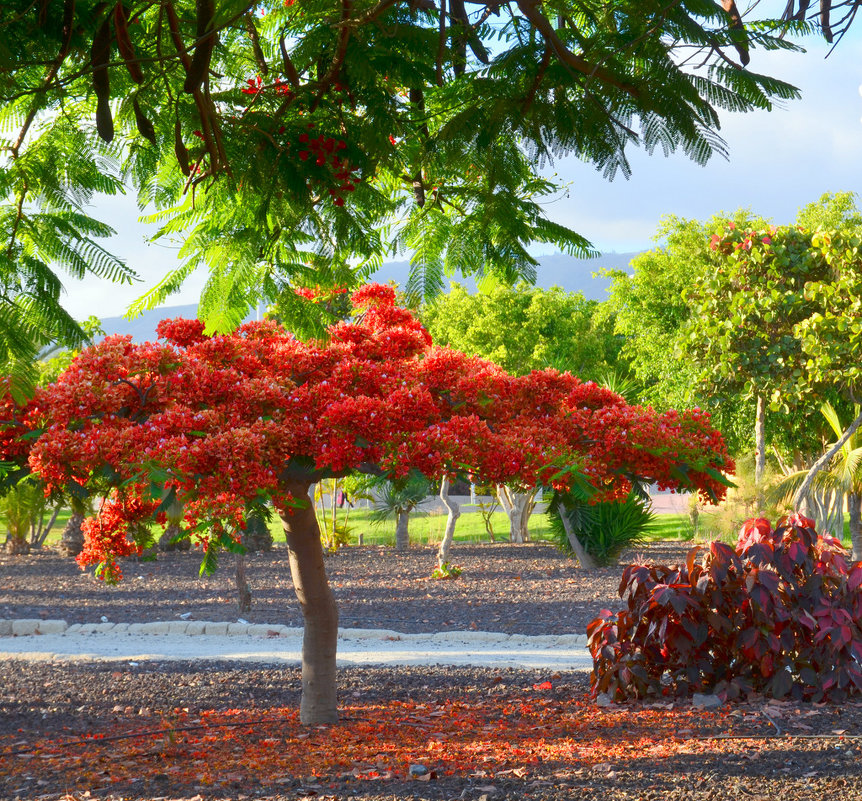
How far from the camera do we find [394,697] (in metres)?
6.65

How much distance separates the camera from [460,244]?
3.63 metres

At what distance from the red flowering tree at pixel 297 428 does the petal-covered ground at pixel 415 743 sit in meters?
1.09

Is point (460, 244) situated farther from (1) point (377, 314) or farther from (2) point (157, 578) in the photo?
(2) point (157, 578)

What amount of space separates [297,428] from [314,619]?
1837 mm

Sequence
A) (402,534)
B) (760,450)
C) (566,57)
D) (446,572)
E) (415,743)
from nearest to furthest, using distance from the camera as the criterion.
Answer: (566,57) < (415,743) < (446,572) < (760,450) < (402,534)

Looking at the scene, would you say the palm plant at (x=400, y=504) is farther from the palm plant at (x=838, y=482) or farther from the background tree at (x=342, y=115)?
the background tree at (x=342, y=115)

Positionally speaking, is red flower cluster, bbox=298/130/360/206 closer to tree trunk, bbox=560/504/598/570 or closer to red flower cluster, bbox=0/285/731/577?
red flower cluster, bbox=0/285/731/577

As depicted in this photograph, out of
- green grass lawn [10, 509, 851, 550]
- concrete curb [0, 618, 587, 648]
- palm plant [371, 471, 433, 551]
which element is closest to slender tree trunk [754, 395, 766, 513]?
green grass lawn [10, 509, 851, 550]

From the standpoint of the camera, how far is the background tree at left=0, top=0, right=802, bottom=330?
10.3 ft

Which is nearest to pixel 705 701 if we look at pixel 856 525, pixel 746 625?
pixel 746 625

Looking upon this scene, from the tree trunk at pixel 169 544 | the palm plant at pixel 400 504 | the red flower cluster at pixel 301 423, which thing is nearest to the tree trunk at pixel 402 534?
the palm plant at pixel 400 504

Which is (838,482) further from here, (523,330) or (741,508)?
(523,330)

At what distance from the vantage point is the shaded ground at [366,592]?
10586 mm

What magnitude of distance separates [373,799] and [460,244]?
2.27 metres
